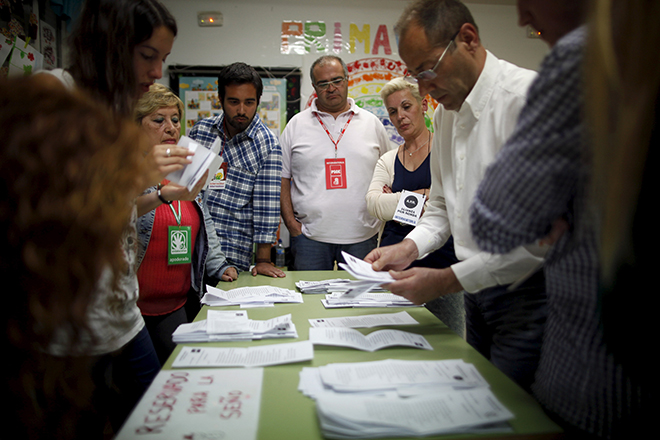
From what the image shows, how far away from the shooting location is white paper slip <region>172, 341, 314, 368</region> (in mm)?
998

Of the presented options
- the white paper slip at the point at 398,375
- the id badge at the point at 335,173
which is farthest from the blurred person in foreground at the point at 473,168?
the id badge at the point at 335,173

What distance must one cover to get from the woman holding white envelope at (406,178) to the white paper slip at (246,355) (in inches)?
45.4

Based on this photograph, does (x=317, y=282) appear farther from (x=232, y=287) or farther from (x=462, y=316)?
(x=462, y=316)

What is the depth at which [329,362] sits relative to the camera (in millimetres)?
1022

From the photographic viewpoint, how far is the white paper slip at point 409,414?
0.71 metres

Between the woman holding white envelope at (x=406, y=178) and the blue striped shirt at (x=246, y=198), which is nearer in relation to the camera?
the woman holding white envelope at (x=406, y=178)

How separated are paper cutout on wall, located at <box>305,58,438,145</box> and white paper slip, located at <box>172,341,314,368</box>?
3.29 meters

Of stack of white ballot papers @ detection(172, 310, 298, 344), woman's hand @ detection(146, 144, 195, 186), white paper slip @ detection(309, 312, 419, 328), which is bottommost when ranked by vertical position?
white paper slip @ detection(309, 312, 419, 328)

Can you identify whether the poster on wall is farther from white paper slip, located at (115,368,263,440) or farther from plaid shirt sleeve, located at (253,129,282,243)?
white paper slip, located at (115,368,263,440)

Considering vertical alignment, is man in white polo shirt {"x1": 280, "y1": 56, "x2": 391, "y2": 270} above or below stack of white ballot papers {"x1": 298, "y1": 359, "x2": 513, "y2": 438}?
above

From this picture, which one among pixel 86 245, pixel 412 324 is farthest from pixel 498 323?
pixel 86 245

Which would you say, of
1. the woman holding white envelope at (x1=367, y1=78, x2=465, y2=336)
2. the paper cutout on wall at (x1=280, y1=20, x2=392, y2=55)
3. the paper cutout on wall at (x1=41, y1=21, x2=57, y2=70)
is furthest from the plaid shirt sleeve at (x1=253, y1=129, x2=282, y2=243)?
→ the paper cutout on wall at (x1=280, y1=20, x2=392, y2=55)

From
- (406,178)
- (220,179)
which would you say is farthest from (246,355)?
(406,178)

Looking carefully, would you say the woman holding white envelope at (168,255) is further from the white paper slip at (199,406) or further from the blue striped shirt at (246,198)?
the white paper slip at (199,406)
